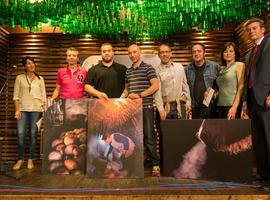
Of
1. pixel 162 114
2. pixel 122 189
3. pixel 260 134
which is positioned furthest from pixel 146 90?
pixel 260 134

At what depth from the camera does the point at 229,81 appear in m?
3.76

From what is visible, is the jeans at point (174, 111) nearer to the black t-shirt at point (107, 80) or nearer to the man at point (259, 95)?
the black t-shirt at point (107, 80)

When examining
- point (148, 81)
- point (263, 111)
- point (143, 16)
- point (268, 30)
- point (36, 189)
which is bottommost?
point (36, 189)

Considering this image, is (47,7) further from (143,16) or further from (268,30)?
(268,30)

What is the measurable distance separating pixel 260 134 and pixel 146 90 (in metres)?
1.38

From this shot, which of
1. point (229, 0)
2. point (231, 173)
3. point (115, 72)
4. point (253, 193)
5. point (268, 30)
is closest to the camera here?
point (253, 193)

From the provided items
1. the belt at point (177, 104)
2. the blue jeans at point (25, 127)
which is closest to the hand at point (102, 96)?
the belt at point (177, 104)

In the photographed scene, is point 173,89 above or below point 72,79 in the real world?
below

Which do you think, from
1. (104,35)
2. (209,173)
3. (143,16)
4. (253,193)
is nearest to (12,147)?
(104,35)

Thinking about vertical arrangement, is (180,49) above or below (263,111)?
above

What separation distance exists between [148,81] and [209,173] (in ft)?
4.36

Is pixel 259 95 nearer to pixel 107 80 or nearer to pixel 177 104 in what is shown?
pixel 177 104

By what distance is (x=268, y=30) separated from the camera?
19.0 ft

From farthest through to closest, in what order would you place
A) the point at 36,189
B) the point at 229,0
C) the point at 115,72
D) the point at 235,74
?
the point at 229,0, the point at 115,72, the point at 235,74, the point at 36,189
